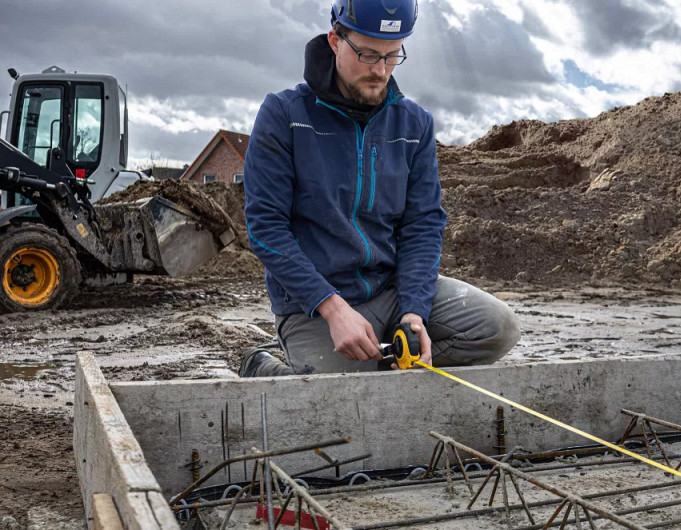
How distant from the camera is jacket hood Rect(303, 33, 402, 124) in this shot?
2906mm

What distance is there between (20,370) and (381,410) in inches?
137

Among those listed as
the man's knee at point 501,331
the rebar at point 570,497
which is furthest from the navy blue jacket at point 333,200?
the rebar at point 570,497

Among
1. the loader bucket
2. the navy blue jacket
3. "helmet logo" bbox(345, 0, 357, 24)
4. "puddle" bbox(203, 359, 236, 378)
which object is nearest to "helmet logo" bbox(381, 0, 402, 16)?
"helmet logo" bbox(345, 0, 357, 24)

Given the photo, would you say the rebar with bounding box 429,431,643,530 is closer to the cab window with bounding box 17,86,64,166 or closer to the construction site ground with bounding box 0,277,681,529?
the construction site ground with bounding box 0,277,681,529

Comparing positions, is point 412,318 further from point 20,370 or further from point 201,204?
point 201,204

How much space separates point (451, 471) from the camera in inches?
96.9

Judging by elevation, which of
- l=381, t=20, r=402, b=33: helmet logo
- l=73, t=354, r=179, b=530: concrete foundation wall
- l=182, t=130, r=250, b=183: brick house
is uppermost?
l=182, t=130, r=250, b=183: brick house

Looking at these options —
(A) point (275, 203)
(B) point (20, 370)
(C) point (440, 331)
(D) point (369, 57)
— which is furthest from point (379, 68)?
(B) point (20, 370)

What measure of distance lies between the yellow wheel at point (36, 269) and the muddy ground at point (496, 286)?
0.92 ft

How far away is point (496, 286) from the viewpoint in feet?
39.8

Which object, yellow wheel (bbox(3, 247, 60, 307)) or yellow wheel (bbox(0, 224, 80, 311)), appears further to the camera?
yellow wheel (bbox(3, 247, 60, 307))

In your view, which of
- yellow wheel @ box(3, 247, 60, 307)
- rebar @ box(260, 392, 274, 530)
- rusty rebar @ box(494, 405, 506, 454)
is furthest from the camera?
yellow wheel @ box(3, 247, 60, 307)

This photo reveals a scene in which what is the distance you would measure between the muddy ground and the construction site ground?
1cm

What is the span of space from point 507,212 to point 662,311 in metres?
5.80
